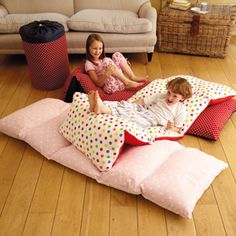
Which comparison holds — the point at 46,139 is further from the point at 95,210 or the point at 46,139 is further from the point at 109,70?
the point at 109,70

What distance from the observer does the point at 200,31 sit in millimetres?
3312

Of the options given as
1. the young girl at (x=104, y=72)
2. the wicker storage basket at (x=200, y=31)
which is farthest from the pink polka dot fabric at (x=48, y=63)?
the wicker storage basket at (x=200, y=31)

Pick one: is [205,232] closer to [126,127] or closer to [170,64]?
[126,127]

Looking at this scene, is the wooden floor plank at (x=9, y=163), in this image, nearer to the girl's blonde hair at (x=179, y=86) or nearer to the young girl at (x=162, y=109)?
the young girl at (x=162, y=109)

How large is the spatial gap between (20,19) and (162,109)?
185 centimetres

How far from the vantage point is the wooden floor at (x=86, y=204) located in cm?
161

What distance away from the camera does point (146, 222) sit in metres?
1.64

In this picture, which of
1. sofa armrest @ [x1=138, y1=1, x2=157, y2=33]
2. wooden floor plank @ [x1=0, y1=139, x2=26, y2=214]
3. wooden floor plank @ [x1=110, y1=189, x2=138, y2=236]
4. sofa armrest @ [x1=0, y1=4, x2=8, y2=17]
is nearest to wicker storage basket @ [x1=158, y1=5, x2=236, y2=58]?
sofa armrest @ [x1=138, y1=1, x2=157, y2=33]


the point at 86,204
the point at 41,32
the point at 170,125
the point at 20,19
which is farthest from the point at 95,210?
the point at 20,19

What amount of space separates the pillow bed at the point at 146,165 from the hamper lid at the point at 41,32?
0.72m

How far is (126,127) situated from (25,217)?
2.46 ft

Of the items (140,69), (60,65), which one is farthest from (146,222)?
(140,69)

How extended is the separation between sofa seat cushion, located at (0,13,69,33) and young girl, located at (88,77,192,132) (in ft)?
4.57

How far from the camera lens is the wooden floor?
1612 mm
